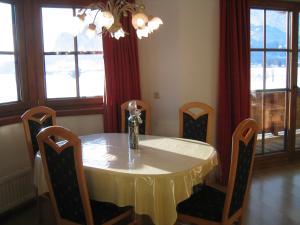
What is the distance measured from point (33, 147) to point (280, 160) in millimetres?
3270

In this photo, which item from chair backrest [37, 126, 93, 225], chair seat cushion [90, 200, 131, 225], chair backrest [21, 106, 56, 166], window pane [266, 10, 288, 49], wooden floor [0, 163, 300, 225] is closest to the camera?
chair backrest [37, 126, 93, 225]

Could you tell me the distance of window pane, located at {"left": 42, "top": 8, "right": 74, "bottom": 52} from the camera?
3334 mm

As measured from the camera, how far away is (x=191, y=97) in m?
3.49

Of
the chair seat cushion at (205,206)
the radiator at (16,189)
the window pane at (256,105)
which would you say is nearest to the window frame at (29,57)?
the radiator at (16,189)

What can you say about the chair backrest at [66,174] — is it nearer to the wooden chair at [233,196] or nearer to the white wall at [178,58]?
the wooden chair at [233,196]

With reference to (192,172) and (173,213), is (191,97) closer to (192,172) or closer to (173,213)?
(192,172)

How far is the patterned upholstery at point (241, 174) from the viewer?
1.93 meters

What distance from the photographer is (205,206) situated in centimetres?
211

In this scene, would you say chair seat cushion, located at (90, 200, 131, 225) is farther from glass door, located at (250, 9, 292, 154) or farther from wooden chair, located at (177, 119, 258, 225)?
glass door, located at (250, 9, 292, 154)

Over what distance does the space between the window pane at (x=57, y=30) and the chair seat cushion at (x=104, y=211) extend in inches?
75.5

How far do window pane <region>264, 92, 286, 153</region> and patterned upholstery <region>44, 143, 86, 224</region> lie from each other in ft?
10.0

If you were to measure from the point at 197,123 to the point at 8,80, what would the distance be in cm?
195

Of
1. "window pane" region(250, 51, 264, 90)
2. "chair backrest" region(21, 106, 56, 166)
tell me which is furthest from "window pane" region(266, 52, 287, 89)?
"chair backrest" region(21, 106, 56, 166)

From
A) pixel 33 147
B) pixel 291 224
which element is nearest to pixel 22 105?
pixel 33 147
